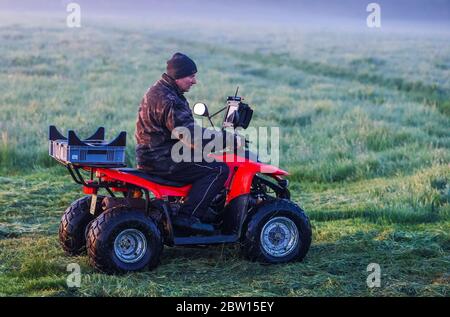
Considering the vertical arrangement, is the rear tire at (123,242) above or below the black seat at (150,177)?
below

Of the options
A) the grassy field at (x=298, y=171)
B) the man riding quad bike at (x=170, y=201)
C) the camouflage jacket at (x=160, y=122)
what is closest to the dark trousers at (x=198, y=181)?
the man riding quad bike at (x=170, y=201)

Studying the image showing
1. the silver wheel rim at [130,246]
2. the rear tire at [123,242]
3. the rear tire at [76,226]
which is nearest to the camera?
the rear tire at [123,242]

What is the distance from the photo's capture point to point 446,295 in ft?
23.5

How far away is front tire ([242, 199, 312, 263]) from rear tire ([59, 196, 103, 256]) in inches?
56.3

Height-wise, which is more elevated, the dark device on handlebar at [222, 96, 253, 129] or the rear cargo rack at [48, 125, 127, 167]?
the dark device on handlebar at [222, 96, 253, 129]

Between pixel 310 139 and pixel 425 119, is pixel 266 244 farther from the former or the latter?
pixel 425 119

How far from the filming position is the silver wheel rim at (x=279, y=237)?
8.16 m

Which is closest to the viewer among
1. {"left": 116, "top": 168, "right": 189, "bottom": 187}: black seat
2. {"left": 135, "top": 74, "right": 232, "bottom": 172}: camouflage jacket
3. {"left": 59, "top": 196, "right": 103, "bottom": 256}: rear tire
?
{"left": 135, "top": 74, "right": 232, "bottom": 172}: camouflage jacket

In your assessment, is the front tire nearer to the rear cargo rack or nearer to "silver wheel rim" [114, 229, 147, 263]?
"silver wheel rim" [114, 229, 147, 263]

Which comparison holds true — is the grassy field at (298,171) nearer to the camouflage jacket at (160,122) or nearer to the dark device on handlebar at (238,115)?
the camouflage jacket at (160,122)

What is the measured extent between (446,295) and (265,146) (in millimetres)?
7566

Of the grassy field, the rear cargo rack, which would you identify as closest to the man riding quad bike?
the rear cargo rack

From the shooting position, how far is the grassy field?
7.57m
